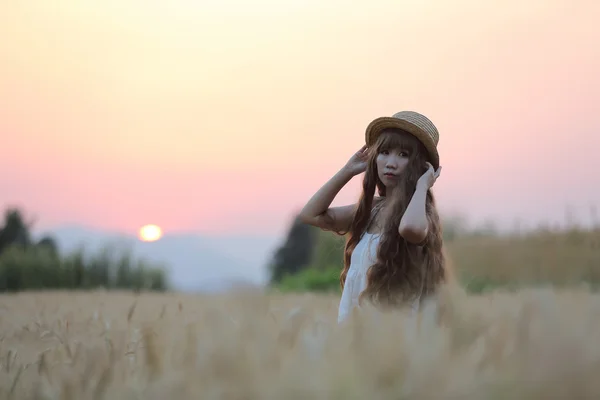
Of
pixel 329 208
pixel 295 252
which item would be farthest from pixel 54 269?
pixel 295 252

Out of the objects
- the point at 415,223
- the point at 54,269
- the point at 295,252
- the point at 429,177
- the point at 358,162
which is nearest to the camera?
the point at 415,223

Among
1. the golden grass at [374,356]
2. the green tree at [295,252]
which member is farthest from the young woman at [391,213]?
the green tree at [295,252]

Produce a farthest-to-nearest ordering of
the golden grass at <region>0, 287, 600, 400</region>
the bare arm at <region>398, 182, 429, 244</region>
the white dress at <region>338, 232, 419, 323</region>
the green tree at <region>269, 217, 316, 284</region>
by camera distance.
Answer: the green tree at <region>269, 217, 316, 284</region> < the white dress at <region>338, 232, 419, 323</region> < the bare arm at <region>398, 182, 429, 244</region> < the golden grass at <region>0, 287, 600, 400</region>

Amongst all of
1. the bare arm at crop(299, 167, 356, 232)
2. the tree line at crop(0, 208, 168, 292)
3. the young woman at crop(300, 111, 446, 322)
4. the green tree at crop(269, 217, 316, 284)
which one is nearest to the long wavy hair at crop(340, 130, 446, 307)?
the young woman at crop(300, 111, 446, 322)

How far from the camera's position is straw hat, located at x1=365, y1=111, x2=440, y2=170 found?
2.94 metres

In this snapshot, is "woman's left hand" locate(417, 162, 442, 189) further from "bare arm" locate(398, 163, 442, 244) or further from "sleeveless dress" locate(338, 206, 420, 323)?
"sleeveless dress" locate(338, 206, 420, 323)

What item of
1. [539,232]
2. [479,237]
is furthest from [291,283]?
[539,232]

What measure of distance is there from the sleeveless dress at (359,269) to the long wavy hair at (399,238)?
0.09m

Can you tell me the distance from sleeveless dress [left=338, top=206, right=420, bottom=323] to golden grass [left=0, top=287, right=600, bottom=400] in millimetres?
2093

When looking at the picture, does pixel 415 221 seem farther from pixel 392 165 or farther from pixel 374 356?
pixel 374 356

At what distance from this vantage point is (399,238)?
285 cm

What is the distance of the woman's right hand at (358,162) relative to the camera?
3.27 meters

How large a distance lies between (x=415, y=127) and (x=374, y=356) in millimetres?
2444

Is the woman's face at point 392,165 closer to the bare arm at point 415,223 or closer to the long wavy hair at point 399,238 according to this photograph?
the long wavy hair at point 399,238
